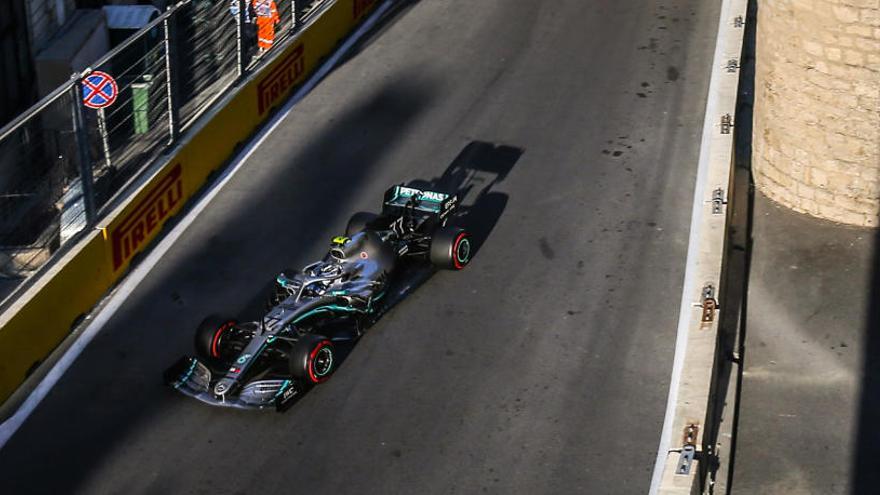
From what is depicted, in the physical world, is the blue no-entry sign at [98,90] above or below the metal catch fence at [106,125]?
above

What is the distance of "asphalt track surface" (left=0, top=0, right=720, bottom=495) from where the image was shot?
490 inches

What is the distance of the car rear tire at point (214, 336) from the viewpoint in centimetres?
1329

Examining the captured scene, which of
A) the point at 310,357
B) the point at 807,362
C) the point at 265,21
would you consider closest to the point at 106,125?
the point at 265,21

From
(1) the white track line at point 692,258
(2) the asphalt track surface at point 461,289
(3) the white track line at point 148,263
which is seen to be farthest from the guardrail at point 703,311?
(3) the white track line at point 148,263

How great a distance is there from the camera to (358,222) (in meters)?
15.4

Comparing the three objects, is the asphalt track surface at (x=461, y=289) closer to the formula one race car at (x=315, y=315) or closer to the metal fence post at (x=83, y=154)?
the formula one race car at (x=315, y=315)

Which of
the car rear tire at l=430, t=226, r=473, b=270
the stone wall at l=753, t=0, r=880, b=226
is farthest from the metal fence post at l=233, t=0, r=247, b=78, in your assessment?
the stone wall at l=753, t=0, r=880, b=226

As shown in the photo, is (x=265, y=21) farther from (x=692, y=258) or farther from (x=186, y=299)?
(x=692, y=258)

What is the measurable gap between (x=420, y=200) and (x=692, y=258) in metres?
3.16

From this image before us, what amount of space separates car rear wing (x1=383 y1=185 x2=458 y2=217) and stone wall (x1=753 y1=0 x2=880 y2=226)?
4.93 metres

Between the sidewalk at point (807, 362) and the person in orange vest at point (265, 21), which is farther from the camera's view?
the person in orange vest at point (265, 21)

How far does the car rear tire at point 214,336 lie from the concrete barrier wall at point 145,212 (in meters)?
1.72

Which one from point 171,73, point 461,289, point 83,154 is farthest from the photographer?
point 171,73

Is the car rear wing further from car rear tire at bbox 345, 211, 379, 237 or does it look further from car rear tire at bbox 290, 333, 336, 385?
car rear tire at bbox 290, 333, 336, 385
